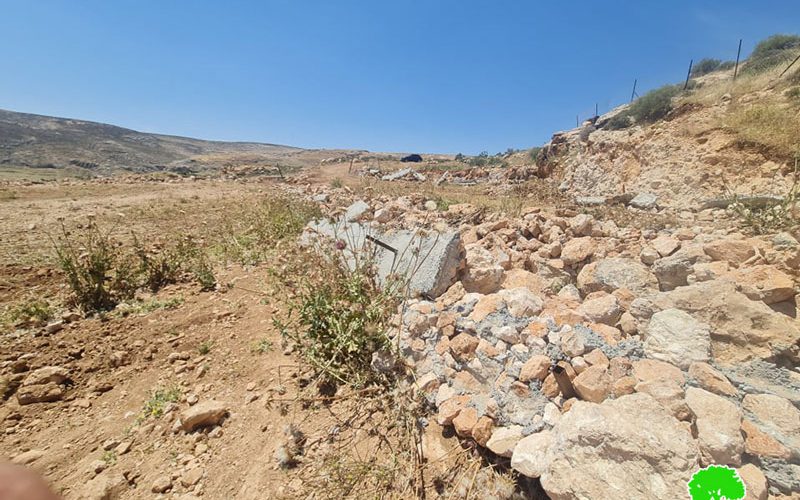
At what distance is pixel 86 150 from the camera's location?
124 ft

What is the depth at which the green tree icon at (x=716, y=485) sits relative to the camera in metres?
1.01

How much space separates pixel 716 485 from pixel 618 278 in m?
1.92

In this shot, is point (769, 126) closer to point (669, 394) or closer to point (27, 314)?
point (669, 394)

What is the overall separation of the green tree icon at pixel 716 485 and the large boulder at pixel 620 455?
0.08 ft

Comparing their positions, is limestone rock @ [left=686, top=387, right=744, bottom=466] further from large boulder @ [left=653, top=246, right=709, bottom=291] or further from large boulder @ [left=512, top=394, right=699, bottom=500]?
large boulder @ [left=653, top=246, right=709, bottom=291]

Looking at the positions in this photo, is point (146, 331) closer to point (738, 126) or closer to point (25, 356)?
point (25, 356)

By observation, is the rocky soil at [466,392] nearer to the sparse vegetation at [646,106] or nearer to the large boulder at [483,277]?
the large boulder at [483,277]

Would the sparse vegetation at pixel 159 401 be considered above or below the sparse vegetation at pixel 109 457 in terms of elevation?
above

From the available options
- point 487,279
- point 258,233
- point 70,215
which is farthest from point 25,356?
point 70,215

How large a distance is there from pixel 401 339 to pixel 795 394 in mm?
1946

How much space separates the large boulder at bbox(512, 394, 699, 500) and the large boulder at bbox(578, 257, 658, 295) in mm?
1684

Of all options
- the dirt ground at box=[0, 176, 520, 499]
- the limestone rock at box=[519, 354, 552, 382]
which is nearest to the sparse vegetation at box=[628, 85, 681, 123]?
the limestone rock at box=[519, 354, 552, 382]

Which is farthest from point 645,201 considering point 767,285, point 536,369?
point 536,369

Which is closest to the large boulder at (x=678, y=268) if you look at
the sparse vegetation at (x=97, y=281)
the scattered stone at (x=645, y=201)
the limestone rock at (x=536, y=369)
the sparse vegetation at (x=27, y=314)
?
the limestone rock at (x=536, y=369)
